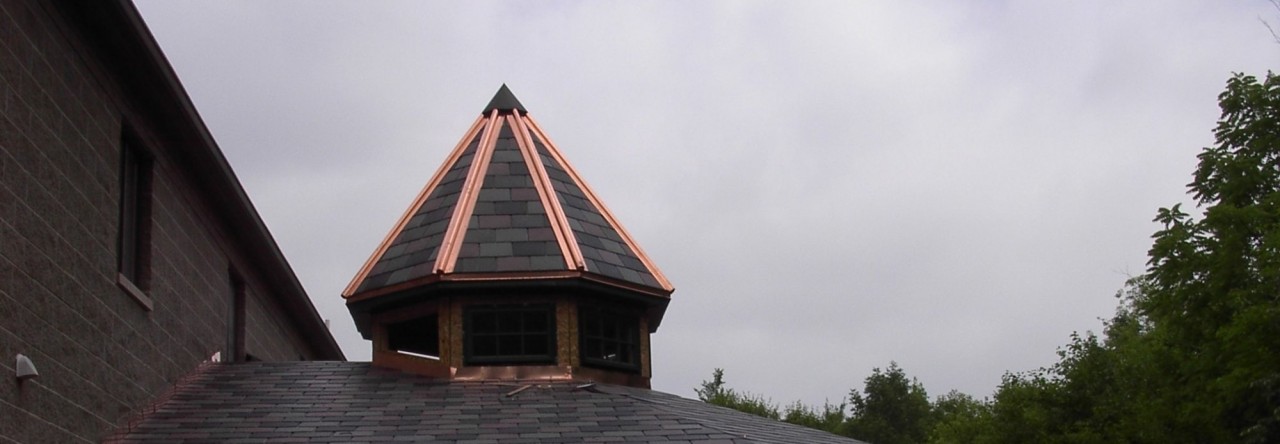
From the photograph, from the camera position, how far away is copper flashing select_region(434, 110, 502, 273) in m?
19.3

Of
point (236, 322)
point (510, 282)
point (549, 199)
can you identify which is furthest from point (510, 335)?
point (236, 322)

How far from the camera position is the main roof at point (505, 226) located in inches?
762

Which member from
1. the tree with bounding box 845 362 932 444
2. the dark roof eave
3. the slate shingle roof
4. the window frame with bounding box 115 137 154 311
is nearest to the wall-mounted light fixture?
the slate shingle roof

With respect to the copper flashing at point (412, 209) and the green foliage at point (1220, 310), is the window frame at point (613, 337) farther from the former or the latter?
the green foliage at point (1220, 310)

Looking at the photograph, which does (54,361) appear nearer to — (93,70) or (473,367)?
(93,70)

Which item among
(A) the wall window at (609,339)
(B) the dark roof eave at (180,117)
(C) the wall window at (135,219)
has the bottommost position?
(A) the wall window at (609,339)

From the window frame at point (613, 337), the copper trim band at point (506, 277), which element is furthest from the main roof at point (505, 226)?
the window frame at point (613, 337)

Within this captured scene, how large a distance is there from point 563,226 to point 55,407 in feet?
24.1

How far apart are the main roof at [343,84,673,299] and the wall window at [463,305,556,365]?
1.61ft

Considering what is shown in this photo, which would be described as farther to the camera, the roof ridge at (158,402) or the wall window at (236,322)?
the wall window at (236,322)

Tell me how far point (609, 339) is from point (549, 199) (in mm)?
2110

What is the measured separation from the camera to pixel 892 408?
248 ft

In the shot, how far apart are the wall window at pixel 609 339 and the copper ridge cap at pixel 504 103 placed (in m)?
3.96

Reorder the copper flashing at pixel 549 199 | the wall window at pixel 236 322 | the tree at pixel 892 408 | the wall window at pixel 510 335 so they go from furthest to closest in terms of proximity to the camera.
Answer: the tree at pixel 892 408 → the wall window at pixel 236 322 → the copper flashing at pixel 549 199 → the wall window at pixel 510 335
